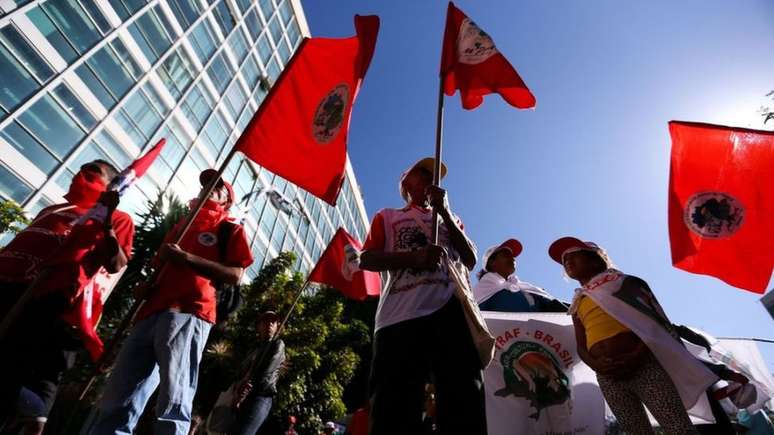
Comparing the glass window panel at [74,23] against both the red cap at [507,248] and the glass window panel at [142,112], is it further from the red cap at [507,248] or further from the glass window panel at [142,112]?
the red cap at [507,248]

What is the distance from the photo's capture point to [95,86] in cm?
1371

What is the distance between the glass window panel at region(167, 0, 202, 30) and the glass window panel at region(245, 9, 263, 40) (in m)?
4.26

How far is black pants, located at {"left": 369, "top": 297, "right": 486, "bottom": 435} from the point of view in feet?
4.64

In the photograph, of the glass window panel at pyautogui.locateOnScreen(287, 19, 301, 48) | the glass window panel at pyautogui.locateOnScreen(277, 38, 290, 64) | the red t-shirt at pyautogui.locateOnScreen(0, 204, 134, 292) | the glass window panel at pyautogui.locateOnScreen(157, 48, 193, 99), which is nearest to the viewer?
the red t-shirt at pyautogui.locateOnScreen(0, 204, 134, 292)

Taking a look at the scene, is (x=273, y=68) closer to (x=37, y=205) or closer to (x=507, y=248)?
(x=37, y=205)

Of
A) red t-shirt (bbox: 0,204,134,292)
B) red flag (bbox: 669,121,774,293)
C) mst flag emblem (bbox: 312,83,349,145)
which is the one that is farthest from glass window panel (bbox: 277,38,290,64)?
red flag (bbox: 669,121,774,293)

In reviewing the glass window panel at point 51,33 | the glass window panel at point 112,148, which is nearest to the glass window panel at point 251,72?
Result: the glass window panel at point 112,148

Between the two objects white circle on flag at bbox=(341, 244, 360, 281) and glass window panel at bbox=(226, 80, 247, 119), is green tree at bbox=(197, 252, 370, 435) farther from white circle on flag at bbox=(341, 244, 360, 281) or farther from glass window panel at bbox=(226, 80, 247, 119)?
glass window panel at bbox=(226, 80, 247, 119)

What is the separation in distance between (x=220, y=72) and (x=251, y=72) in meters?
3.34

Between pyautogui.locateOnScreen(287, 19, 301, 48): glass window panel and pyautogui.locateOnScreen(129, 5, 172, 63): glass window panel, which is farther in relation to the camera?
pyautogui.locateOnScreen(287, 19, 301, 48): glass window panel

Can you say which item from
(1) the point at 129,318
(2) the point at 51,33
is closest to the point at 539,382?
(1) the point at 129,318

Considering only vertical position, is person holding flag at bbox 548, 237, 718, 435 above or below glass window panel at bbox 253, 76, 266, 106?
below

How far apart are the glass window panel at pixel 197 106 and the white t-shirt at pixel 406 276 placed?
1927 cm

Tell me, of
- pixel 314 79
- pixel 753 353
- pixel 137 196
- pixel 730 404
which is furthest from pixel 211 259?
pixel 137 196
